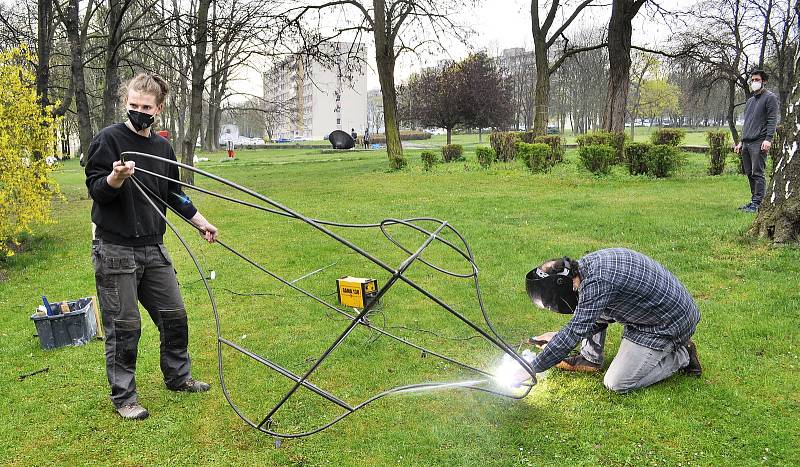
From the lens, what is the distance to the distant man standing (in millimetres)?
7996

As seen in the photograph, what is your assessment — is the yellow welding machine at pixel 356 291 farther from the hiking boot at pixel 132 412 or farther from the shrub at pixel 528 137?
the shrub at pixel 528 137

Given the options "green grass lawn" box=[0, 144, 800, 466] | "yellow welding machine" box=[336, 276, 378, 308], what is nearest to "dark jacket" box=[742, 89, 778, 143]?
"green grass lawn" box=[0, 144, 800, 466]

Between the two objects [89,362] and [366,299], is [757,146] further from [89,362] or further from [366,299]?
Result: [89,362]

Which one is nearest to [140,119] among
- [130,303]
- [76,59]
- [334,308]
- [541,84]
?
[130,303]

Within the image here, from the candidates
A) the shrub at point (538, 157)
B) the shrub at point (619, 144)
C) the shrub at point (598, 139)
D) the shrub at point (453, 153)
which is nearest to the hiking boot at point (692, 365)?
the shrub at point (598, 139)

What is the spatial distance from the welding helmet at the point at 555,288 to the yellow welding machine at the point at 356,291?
199 cm

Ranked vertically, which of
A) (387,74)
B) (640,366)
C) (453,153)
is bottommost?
(640,366)

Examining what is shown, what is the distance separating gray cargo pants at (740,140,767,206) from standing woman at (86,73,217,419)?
313 inches

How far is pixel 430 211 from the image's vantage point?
33.7ft

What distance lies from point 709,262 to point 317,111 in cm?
8588

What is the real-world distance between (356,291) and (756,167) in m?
6.50

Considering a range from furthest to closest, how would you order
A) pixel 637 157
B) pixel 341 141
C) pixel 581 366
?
pixel 341 141 < pixel 637 157 < pixel 581 366

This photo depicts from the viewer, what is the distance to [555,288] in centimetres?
349

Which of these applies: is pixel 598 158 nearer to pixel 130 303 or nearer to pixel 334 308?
pixel 334 308
